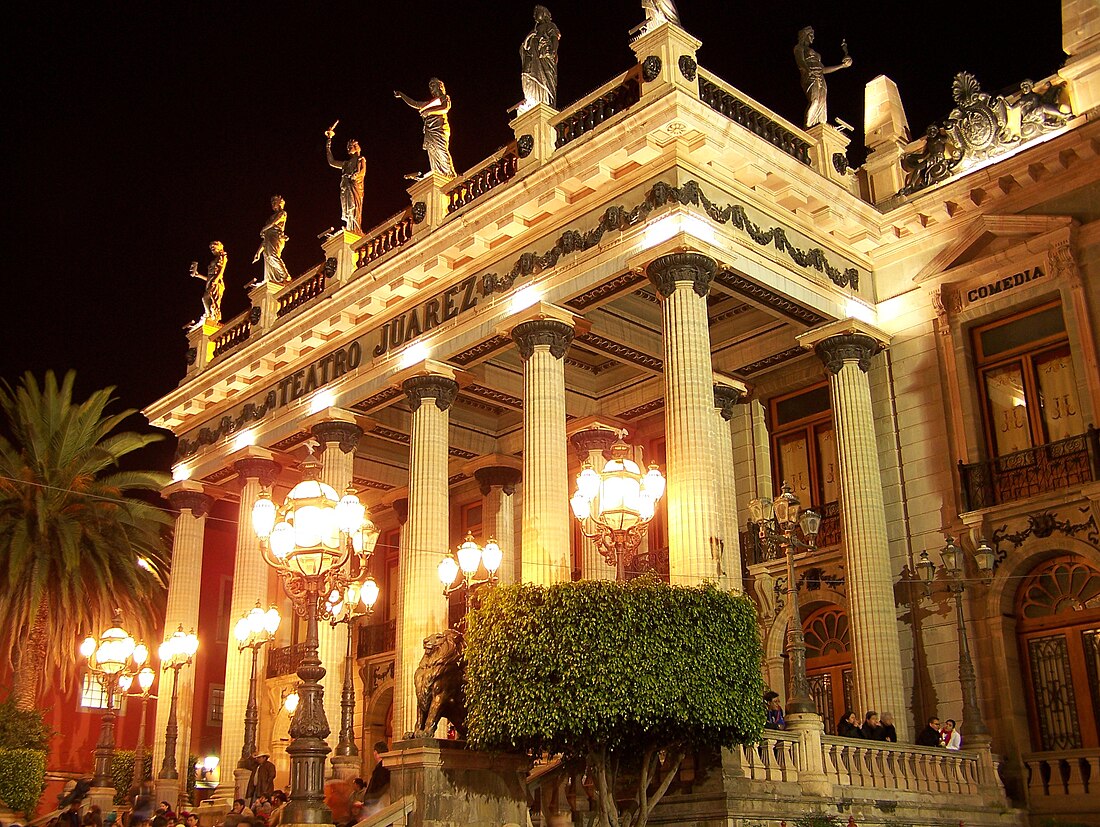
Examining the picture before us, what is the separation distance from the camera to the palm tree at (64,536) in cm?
2952

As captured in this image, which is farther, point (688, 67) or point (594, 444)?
point (594, 444)

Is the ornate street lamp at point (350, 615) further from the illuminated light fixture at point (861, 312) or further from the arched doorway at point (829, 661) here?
the illuminated light fixture at point (861, 312)

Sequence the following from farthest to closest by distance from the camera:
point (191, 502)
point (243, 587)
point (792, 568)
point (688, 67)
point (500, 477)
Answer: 1. point (191, 502)
2. point (500, 477)
3. point (243, 587)
4. point (688, 67)
5. point (792, 568)

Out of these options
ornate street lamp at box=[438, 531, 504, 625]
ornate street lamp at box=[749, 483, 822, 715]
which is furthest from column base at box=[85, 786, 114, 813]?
ornate street lamp at box=[749, 483, 822, 715]

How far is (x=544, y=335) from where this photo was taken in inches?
863

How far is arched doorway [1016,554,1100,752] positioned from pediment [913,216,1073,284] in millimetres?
5746

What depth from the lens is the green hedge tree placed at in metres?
15.1

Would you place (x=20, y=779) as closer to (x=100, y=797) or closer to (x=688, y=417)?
(x=100, y=797)

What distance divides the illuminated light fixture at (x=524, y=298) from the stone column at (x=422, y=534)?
8.74 feet

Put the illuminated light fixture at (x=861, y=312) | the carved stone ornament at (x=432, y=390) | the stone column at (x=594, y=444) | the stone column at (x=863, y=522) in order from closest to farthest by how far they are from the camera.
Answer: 1. the stone column at (x=863, y=522)
2. the illuminated light fixture at (x=861, y=312)
3. the carved stone ornament at (x=432, y=390)
4. the stone column at (x=594, y=444)

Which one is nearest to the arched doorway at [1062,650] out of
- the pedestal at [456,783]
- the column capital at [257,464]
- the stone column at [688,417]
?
the stone column at [688,417]

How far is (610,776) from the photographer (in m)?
15.6

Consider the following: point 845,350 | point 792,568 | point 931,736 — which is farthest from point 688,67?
point 931,736

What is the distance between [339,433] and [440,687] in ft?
36.1
